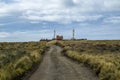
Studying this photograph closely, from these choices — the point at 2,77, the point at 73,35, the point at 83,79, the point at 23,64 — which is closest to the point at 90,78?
the point at 83,79

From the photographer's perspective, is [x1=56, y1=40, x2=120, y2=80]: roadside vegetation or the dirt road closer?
[x1=56, y1=40, x2=120, y2=80]: roadside vegetation

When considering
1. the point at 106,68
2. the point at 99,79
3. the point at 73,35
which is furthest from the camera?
the point at 73,35

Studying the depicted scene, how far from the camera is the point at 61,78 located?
24516mm

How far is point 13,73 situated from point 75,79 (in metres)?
4.71

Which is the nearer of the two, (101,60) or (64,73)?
(64,73)

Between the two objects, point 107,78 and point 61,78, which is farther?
point 61,78

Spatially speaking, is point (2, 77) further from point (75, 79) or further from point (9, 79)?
point (75, 79)

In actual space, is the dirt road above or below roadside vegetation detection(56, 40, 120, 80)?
below

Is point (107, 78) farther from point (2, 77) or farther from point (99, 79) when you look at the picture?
point (2, 77)

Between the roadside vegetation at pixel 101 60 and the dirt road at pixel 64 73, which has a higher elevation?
the roadside vegetation at pixel 101 60

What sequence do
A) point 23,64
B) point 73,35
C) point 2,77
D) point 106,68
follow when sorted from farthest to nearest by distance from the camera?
point 73,35 → point 23,64 → point 106,68 → point 2,77

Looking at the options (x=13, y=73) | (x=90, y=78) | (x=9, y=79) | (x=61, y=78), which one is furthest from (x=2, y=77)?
(x=90, y=78)

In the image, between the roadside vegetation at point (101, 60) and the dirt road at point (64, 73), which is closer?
the roadside vegetation at point (101, 60)

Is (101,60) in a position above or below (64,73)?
above
